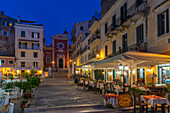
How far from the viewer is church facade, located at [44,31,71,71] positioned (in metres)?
47.0

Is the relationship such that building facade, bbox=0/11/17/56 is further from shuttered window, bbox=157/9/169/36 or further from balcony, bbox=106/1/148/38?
shuttered window, bbox=157/9/169/36

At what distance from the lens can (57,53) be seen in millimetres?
47875

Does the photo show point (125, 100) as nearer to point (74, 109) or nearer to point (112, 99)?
point (112, 99)

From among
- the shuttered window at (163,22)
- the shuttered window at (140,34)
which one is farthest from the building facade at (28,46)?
the shuttered window at (163,22)

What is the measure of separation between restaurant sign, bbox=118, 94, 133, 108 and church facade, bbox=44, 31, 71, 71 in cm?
3923

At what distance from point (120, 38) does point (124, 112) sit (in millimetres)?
11183

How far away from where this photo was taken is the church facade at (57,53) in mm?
47000

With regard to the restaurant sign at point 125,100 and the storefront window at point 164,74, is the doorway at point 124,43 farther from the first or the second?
the restaurant sign at point 125,100

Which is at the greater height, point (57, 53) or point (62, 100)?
point (57, 53)

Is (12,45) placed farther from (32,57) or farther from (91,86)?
(91,86)

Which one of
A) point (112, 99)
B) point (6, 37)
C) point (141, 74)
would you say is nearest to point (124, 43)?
point (141, 74)

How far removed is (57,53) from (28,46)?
11.1m

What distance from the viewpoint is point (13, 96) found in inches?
401

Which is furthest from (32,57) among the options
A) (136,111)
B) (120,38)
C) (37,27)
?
(136,111)
